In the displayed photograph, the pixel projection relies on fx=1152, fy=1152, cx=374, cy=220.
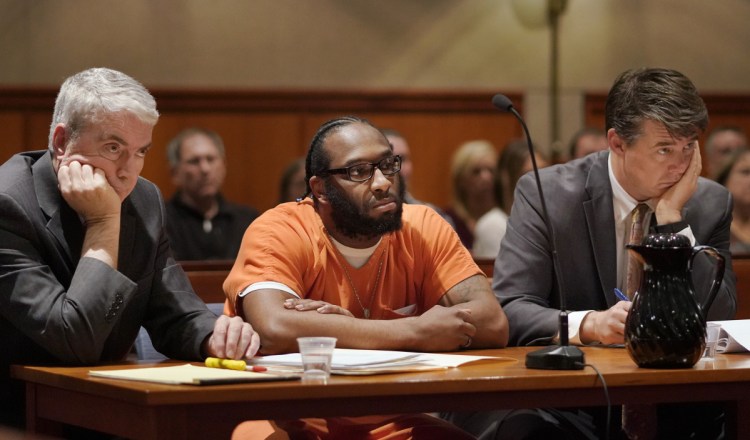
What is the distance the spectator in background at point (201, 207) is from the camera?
643 cm

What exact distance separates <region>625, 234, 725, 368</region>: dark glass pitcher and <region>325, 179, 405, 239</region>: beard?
77 cm

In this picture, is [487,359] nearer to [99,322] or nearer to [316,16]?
[99,322]

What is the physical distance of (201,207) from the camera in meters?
6.58

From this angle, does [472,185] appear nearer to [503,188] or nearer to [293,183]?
[503,188]

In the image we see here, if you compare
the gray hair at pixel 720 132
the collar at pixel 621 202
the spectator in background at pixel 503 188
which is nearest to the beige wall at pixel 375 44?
the gray hair at pixel 720 132

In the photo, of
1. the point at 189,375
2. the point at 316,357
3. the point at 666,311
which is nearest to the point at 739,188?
the point at 666,311

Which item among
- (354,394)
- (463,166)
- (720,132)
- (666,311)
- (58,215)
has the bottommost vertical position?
(354,394)

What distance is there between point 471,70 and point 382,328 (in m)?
5.92

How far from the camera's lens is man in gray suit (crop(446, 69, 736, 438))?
11.5 ft

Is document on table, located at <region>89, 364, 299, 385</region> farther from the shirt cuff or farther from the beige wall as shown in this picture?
the beige wall

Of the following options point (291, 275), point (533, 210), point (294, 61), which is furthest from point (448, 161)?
point (291, 275)

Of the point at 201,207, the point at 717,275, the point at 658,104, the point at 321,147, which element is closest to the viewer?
the point at 717,275

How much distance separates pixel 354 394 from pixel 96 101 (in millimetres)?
1101

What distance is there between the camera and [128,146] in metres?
2.94
